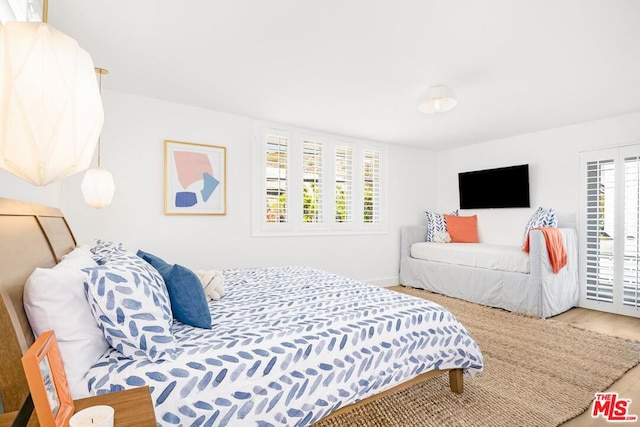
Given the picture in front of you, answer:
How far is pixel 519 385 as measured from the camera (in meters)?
2.23

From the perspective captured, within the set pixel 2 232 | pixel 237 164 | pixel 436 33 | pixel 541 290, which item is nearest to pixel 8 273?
pixel 2 232

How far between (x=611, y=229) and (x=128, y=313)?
4992 mm

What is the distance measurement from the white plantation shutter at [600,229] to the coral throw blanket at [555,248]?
549 mm

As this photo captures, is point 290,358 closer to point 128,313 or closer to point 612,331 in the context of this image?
point 128,313

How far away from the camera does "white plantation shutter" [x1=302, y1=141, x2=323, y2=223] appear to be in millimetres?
4551

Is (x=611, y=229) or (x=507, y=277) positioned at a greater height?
(x=611, y=229)

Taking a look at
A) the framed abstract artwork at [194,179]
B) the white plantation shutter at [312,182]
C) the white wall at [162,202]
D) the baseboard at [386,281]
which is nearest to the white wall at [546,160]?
the baseboard at [386,281]

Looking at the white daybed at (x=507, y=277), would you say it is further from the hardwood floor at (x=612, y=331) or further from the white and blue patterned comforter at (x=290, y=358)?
the white and blue patterned comforter at (x=290, y=358)

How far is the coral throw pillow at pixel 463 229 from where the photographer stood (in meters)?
5.31

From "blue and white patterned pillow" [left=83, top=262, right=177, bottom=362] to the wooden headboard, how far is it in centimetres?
21

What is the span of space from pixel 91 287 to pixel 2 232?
1.08ft

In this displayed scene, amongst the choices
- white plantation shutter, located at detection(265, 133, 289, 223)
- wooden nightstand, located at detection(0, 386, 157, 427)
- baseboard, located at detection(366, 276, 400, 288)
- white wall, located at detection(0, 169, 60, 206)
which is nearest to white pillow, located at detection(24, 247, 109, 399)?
wooden nightstand, located at detection(0, 386, 157, 427)

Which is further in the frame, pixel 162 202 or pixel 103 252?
pixel 162 202

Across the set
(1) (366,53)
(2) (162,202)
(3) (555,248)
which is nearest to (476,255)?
(3) (555,248)
